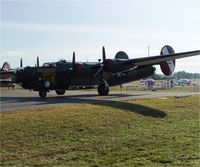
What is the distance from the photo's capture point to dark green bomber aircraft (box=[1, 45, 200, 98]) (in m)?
29.6

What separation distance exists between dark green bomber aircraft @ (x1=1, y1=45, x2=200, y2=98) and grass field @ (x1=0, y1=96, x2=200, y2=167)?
32.3ft

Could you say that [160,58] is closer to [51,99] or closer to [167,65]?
[167,65]

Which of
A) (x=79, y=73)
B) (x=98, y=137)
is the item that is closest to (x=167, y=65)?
(x=79, y=73)

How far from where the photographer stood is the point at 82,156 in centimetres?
1263

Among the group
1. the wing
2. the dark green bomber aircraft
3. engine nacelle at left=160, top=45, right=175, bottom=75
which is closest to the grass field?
the wing

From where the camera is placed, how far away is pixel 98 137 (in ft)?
49.4

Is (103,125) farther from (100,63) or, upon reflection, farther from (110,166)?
(100,63)

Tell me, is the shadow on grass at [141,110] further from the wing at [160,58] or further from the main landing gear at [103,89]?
the main landing gear at [103,89]

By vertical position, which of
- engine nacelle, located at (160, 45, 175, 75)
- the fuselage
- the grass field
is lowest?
the grass field

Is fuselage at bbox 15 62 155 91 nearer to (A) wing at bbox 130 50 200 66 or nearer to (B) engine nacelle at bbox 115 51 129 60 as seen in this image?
(B) engine nacelle at bbox 115 51 129 60

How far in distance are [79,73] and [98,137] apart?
57.9 feet

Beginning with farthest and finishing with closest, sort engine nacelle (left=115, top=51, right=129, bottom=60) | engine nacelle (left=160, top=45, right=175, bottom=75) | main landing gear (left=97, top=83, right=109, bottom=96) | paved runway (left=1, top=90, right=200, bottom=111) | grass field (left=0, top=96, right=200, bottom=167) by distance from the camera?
engine nacelle (left=160, top=45, right=175, bottom=75)
engine nacelle (left=115, top=51, right=129, bottom=60)
main landing gear (left=97, top=83, right=109, bottom=96)
paved runway (left=1, top=90, right=200, bottom=111)
grass field (left=0, top=96, right=200, bottom=167)

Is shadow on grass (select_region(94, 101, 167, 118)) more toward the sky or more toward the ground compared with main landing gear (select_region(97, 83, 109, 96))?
more toward the ground

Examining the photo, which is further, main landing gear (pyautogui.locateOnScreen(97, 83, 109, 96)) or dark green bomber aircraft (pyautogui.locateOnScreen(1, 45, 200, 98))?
main landing gear (pyautogui.locateOnScreen(97, 83, 109, 96))
